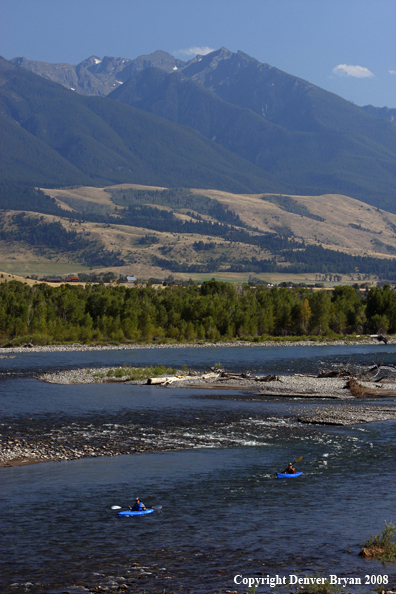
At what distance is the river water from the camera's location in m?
20.3

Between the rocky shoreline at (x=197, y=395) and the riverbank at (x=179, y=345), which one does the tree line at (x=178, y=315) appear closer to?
the riverbank at (x=179, y=345)

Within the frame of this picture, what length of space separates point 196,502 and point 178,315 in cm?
9471

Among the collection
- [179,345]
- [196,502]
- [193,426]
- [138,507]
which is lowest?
[179,345]

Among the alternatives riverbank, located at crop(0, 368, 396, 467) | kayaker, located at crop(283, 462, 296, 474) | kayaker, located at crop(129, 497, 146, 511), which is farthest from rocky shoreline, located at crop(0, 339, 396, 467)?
kayaker, located at crop(129, 497, 146, 511)

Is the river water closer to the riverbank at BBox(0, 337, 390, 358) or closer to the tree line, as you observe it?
the riverbank at BBox(0, 337, 390, 358)

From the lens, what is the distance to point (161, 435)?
130ft

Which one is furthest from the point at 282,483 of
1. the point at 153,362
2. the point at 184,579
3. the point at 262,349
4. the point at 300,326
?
the point at 300,326

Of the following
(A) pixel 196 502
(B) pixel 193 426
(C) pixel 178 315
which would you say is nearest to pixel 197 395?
(B) pixel 193 426

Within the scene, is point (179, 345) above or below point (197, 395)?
below

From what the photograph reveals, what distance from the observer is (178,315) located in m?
122

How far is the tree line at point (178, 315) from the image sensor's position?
113m

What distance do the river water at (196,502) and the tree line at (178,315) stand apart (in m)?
64.9

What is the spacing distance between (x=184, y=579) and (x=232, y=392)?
3923 centimetres

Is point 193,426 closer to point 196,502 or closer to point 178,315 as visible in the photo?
point 196,502
